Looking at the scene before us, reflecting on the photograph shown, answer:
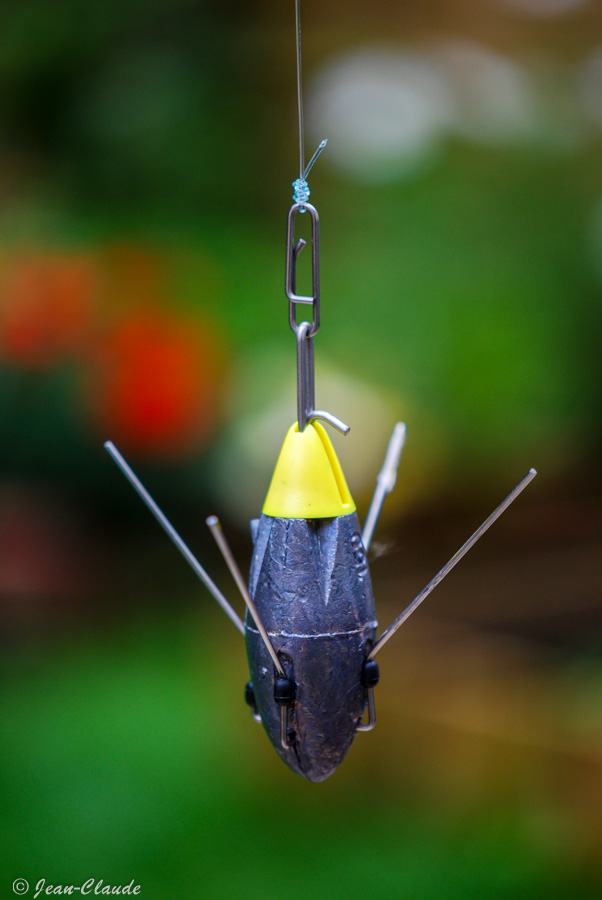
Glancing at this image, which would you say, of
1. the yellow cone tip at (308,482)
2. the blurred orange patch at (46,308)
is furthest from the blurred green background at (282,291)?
the yellow cone tip at (308,482)

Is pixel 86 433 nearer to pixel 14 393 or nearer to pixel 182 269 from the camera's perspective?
pixel 14 393

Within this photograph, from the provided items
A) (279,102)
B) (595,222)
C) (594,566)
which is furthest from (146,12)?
(594,566)

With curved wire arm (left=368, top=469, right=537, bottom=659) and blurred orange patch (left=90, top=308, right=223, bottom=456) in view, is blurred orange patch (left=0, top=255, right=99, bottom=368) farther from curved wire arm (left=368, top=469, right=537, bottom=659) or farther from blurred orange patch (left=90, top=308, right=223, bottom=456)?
curved wire arm (left=368, top=469, right=537, bottom=659)

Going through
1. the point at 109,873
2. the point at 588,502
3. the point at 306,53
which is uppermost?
the point at 306,53

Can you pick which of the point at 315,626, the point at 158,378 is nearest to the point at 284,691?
the point at 315,626

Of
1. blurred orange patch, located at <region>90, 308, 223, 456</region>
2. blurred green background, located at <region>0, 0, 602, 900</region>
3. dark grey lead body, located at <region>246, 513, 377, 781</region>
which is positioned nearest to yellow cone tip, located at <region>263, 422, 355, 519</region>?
dark grey lead body, located at <region>246, 513, 377, 781</region>

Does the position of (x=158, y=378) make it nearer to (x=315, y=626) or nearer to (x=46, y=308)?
(x=46, y=308)

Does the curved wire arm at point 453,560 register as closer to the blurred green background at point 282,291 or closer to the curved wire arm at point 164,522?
the curved wire arm at point 164,522
